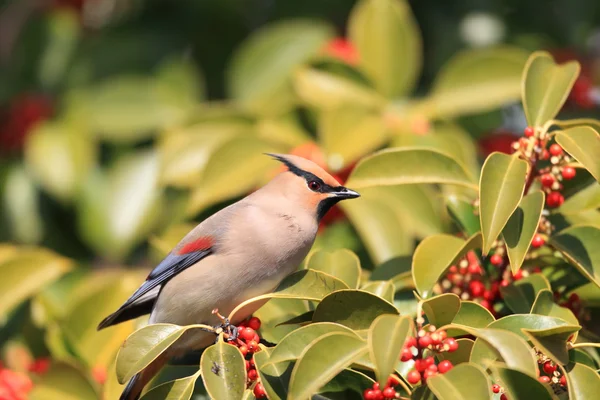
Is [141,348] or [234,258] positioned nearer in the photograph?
[141,348]

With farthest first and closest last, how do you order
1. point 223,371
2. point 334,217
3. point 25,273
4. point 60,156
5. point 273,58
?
point 273,58, point 60,156, point 334,217, point 25,273, point 223,371

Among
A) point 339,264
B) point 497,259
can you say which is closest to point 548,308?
point 497,259

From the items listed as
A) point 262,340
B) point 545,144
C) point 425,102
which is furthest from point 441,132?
point 262,340

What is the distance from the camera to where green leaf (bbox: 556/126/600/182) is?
2.26 metres

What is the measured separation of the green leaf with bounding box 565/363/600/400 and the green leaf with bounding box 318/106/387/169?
161cm

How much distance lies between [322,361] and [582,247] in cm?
91

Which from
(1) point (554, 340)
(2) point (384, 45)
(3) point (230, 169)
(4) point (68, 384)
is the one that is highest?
(2) point (384, 45)

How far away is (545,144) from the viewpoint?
8.25 feet

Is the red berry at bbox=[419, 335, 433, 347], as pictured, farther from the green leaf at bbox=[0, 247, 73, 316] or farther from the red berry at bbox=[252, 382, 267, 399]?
the green leaf at bbox=[0, 247, 73, 316]

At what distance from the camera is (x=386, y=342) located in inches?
74.6

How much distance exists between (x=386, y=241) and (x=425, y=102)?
0.86 meters

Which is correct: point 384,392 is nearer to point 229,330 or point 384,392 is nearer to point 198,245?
point 229,330

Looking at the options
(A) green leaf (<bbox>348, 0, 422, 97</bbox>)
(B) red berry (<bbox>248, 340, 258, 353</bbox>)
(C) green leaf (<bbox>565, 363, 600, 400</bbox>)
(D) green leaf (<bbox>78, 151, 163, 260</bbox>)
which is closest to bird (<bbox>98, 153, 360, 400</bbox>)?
(B) red berry (<bbox>248, 340, 258, 353</bbox>)

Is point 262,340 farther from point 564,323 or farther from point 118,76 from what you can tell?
point 118,76
